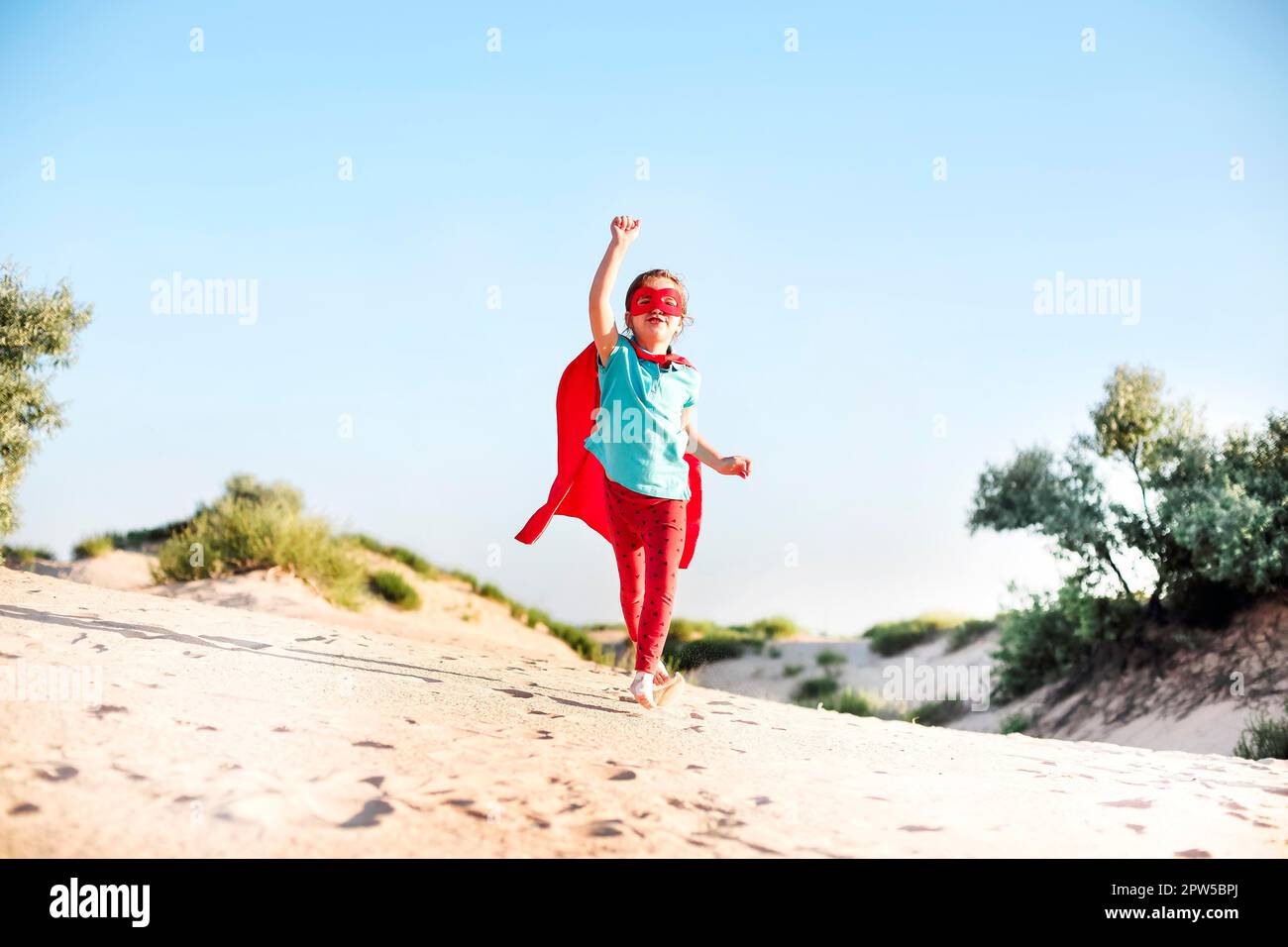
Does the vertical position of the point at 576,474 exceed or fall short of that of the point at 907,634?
it exceeds it

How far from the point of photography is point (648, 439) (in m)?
5.08

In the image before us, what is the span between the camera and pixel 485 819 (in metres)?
3.19

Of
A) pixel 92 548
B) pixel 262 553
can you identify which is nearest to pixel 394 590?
pixel 262 553

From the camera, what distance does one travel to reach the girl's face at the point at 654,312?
16.9ft

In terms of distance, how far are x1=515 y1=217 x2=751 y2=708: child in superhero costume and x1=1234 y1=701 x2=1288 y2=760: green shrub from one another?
22.4ft

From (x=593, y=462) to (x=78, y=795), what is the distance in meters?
3.12

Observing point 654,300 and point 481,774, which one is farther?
point 654,300

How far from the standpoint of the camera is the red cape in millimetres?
5535

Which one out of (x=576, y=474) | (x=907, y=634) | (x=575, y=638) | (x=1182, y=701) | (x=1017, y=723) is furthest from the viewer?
(x=907, y=634)

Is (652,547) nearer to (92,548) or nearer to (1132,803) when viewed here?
(1132,803)

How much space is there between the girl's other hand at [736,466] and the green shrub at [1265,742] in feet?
21.6

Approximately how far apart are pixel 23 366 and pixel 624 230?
6.73 metres
